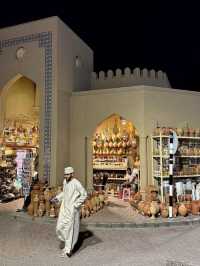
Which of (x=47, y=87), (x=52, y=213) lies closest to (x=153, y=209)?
(x=52, y=213)

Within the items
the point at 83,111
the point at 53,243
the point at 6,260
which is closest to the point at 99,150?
the point at 83,111

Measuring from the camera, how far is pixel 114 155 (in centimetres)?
1232

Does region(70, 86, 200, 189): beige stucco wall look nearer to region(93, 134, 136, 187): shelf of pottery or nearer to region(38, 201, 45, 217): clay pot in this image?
region(93, 134, 136, 187): shelf of pottery

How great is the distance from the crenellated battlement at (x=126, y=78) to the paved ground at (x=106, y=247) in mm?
6972

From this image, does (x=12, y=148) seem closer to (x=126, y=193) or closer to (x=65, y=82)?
(x=65, y=82)

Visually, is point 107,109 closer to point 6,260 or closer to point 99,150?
point 99,150

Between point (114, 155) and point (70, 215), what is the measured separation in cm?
719

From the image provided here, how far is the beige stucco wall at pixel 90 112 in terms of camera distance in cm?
1031

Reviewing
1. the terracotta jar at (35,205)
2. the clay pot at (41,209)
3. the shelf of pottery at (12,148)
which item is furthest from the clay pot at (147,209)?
the shelf of pottery at (12,148)

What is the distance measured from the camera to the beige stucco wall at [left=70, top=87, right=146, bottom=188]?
10.3 meters

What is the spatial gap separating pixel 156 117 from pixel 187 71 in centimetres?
1337

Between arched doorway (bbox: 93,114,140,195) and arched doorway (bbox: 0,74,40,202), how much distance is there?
2320 millimetres

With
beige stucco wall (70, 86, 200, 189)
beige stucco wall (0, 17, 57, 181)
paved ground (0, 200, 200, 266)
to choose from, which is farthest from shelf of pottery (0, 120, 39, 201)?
Result: paved ground (0, 200, 200, 266)

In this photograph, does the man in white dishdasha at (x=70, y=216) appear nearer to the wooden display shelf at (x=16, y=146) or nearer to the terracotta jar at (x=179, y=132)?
the terracotta jar at (x=179, y=132)
